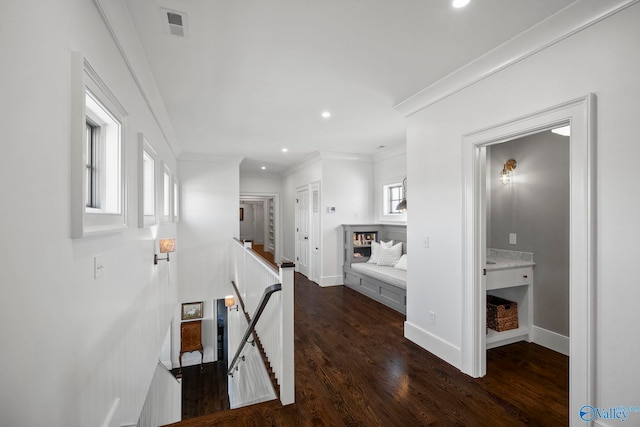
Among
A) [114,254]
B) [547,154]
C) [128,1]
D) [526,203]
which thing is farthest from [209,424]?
[547,154]

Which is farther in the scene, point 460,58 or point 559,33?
point 460,58

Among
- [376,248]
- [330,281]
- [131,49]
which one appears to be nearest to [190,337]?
[330,281]

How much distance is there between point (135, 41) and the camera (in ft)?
6.84

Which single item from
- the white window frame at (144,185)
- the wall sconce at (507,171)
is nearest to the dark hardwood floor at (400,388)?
the white window frame at (144,185)

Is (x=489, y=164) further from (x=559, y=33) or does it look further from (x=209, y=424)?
(x=209, y=424)

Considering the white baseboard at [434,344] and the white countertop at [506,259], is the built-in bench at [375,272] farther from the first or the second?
the white countertop at [506,259]

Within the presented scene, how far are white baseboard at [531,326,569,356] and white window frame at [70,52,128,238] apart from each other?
4.17m

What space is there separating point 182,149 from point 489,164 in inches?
210

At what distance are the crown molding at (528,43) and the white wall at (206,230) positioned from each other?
181 inches

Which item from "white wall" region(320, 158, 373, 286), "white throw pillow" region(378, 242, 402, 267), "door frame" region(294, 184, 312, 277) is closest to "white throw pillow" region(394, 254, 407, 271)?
"white throw pillow" region(378, 242, 402, 267)

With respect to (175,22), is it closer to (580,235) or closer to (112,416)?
(112,416)

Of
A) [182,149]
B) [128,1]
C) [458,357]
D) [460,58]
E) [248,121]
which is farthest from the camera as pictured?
[182,149]

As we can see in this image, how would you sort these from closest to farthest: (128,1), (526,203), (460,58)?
(128,1) → (460,58) → (526,203)

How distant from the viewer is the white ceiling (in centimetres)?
183
